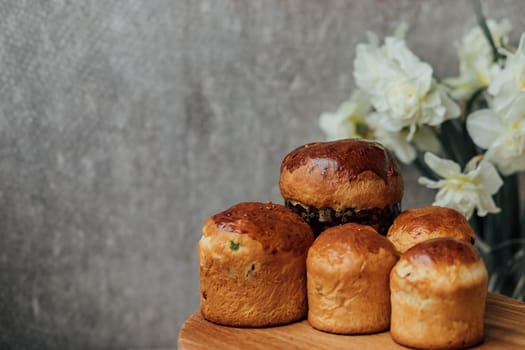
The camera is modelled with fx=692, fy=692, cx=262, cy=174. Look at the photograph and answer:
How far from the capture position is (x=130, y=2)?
1.55 m

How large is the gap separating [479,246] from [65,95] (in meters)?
0.99

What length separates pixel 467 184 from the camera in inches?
50.0

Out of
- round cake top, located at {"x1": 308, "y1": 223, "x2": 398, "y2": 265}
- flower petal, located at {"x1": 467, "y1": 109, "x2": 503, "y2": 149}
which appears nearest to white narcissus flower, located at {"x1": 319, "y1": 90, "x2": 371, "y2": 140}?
flower petal, located at {"x1": 467, "y1": 109, "x2": 503, "y2": 149}

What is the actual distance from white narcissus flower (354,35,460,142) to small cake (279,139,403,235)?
33 cm

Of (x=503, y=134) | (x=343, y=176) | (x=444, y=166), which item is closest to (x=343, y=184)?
(x=343, y=176)

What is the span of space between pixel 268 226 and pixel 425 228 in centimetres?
22

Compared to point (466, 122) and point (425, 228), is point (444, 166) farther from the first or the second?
point (425, 228)

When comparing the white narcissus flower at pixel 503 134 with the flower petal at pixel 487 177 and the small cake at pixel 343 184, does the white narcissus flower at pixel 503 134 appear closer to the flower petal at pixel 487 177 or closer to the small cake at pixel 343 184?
the flower petal at pixel 487 177

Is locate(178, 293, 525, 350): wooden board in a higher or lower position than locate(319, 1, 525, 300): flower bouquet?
lower

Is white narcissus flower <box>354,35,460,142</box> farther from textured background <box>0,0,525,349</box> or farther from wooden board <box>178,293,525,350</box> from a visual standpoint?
wooden board <box>178,293,525,350</box>

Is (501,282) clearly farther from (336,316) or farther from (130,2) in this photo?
(130,2)

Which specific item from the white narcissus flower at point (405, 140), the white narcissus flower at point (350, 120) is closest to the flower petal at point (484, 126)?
the white narcissus flower at point (405, 140)

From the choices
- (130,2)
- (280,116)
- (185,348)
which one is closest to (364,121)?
(280,116)

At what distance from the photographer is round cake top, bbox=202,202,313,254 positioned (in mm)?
947
